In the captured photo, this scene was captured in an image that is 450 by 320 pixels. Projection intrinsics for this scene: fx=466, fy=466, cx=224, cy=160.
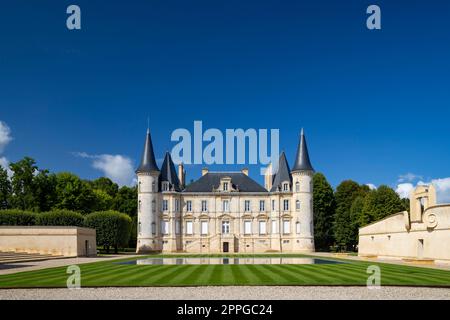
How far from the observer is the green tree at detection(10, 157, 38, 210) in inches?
2135

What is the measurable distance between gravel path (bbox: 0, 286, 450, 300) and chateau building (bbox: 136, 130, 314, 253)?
43061 mm

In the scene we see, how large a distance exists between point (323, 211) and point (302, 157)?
28.2 ft

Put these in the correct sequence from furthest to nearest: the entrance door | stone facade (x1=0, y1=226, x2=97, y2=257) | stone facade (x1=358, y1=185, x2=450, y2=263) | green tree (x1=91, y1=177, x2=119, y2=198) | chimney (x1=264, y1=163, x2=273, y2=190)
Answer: green tree (x1=91, y1=177, x2=119, y2=198), chimney (x1=264, y1=163, x2=273, y2=190), stone facade (x1=0, y1=226, x2=97, y2=257), the entrance door, stone facade (x1=358, y1=185, x2=450, y2=263)

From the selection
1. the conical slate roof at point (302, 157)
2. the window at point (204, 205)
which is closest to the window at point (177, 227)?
the window at point (204, 205)

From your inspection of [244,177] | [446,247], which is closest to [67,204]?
[244,177]

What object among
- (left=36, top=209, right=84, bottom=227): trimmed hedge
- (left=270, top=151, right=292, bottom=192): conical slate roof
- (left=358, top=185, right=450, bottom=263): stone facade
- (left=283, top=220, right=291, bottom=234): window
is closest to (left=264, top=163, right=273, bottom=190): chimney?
(left=270, top=151, right=292, bottom=192): conical slate roof

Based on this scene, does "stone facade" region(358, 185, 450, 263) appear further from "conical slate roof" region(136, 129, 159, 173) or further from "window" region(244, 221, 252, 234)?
"conical slate roof" region(136, 129, 159, 173)

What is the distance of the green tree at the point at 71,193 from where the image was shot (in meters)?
57.4

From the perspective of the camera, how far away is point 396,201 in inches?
2076

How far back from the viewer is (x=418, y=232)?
103ft

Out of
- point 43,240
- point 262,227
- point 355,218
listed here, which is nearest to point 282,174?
point 262,227

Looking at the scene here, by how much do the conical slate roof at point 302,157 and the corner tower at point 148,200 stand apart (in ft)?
57.9

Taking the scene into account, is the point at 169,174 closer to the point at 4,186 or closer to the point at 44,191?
the point at 44,191
